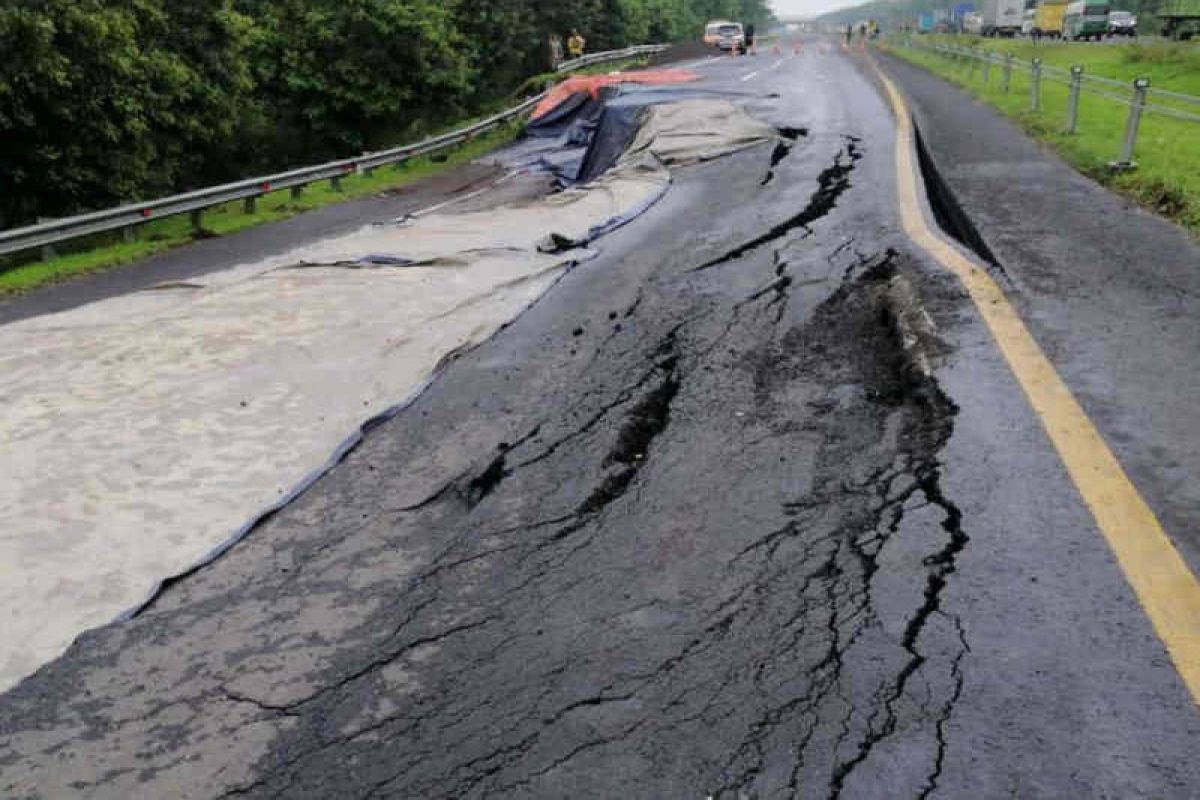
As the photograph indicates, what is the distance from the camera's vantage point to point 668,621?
2908 mm

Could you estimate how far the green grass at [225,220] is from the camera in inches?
435

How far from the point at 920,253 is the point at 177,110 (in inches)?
693

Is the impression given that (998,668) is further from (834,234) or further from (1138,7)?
(1138,7)

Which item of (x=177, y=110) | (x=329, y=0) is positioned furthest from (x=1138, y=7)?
(x=177, y=110)

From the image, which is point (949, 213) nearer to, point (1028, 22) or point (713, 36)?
point (713, 36)

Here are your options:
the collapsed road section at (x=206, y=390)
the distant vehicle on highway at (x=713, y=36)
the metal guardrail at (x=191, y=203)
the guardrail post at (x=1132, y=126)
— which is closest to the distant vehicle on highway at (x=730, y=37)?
the distant vehicle on highway at (x=713, y=36)

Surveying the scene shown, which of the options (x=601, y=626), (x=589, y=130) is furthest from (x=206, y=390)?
(x=589, y=130)

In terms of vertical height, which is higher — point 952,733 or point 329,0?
point 329,0

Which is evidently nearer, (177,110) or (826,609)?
(826,609)

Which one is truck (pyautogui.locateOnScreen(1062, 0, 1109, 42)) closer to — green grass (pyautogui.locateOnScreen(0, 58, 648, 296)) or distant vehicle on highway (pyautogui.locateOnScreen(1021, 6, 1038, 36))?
distant vehicle on highway (pyautogui.locateOnScreen(1021, 6, 1038, 36))

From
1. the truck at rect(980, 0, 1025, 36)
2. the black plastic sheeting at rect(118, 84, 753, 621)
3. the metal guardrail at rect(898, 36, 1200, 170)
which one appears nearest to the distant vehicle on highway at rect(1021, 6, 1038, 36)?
the truck at rect(980, 0, 1025, 36)

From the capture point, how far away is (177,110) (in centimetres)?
1956

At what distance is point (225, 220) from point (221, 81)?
7558mm

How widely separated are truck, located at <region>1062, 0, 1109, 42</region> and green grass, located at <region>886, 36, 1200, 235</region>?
1984 centimetres
